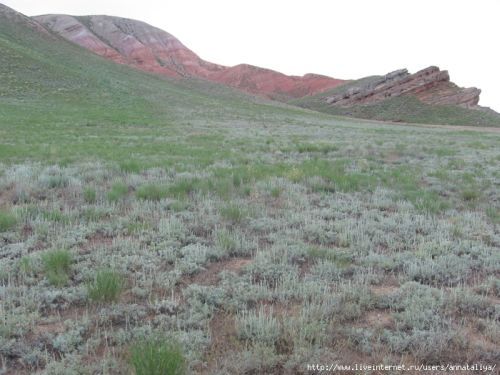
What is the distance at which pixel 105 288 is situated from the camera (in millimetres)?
4238

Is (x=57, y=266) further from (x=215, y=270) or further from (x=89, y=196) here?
(x=89, y=196)

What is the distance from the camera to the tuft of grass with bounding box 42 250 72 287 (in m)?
4.55

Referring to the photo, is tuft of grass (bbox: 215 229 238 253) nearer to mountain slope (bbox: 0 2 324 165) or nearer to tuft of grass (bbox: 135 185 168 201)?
tuft of grass (bbox: 135 185 168 201)

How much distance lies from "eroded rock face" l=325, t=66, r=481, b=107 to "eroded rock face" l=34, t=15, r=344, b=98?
35.0 m

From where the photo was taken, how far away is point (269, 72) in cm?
13738

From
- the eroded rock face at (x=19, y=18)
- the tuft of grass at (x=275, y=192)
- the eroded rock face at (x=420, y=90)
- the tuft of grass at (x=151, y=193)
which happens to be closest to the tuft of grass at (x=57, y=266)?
the tuft of grass at (x=151, y=193)

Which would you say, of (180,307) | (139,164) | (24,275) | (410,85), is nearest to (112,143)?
(139,164)

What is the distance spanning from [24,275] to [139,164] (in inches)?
264

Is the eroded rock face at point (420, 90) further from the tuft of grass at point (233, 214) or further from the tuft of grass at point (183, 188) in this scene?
the tuft of grass at point (233, 214)

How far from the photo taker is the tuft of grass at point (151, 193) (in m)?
8.18

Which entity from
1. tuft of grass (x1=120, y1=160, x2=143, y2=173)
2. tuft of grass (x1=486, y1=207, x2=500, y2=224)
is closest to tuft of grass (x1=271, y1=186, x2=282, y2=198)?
tuft of grass (x1=120, y1=160, x2=143, y2=173)

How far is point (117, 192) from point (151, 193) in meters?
0.62

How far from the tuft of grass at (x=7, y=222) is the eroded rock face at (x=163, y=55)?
352 ft

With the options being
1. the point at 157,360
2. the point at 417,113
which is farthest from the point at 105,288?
the point at 417,113
